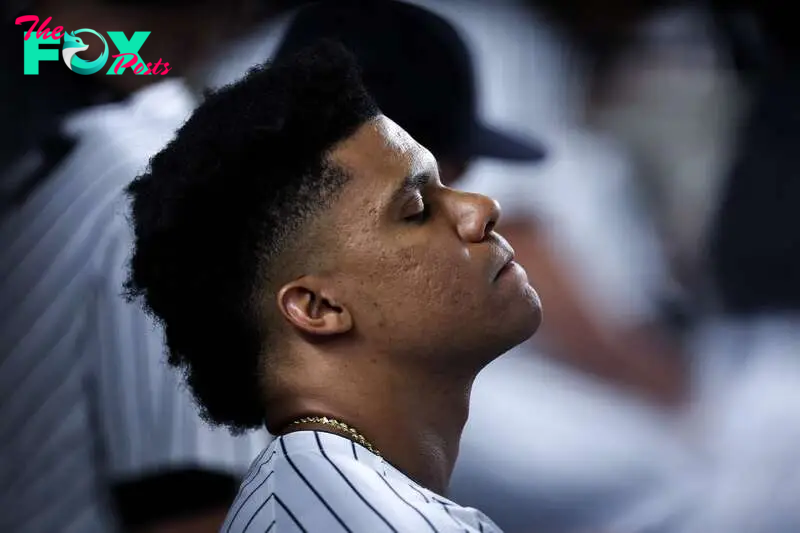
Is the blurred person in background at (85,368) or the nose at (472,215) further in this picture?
the blurred person in background at (85,368)

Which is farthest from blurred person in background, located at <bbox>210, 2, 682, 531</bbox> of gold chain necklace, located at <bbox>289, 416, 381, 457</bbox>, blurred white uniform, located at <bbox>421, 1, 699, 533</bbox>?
gold chain necklace, located at <bbox>289, 416, 381, 457</bbox>

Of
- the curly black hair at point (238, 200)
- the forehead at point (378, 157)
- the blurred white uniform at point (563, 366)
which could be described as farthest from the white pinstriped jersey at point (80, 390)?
the forehead at point (378, 157)

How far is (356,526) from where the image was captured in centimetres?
96

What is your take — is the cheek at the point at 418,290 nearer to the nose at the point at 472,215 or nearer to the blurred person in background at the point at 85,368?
the nose at the point at 472,215

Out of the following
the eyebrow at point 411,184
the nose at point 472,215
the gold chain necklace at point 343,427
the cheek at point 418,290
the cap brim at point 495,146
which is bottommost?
the cap brim at point 495,146

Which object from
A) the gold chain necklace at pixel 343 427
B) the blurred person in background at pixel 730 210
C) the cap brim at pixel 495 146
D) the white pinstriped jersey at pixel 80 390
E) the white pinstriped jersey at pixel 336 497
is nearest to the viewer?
the white pinstriped jersey at pixel 336 497

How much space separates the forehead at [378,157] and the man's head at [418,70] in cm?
69

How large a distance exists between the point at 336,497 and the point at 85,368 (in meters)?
1.00

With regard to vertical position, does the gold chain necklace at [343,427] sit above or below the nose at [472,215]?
below

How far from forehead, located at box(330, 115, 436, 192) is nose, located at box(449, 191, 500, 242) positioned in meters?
0.05

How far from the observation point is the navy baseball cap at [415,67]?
1.89 meters

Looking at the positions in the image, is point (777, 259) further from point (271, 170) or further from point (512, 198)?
point (271, 170)

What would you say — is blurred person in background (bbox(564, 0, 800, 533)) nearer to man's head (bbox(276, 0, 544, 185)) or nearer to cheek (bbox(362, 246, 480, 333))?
man's head (bbox(276, 0, 544, 185))

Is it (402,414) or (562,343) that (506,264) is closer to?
(402,414)
